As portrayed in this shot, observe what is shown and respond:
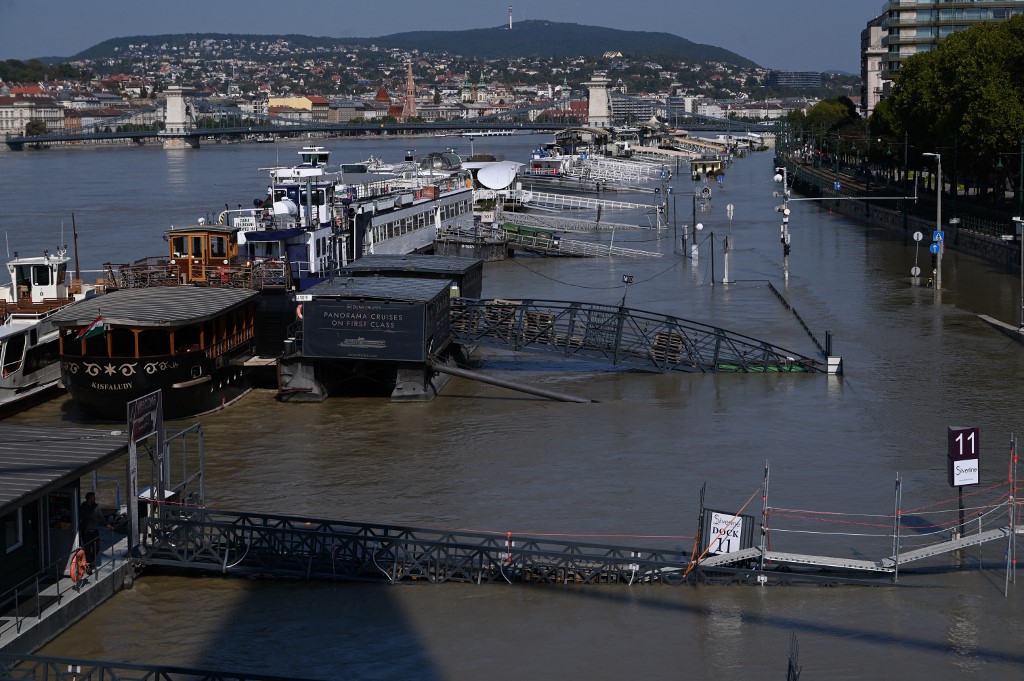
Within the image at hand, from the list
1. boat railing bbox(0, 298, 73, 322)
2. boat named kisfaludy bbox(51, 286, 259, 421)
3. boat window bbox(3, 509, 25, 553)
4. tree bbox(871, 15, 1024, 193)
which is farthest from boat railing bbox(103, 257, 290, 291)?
tree bbox(871, 15, 1024, 193)

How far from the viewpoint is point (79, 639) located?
14.4m

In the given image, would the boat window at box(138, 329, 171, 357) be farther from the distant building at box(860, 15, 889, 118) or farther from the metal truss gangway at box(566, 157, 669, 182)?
the distant building at box(860, 15, 889, 118)

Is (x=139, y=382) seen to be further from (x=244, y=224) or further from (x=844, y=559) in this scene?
(x=844, y=559)

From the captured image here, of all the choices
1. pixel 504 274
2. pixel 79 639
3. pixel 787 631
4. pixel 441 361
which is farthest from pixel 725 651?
pixel 504 274

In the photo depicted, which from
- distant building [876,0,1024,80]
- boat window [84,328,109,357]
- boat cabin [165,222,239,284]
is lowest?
boat window [84,328,109,357]

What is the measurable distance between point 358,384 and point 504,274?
67.9 feet

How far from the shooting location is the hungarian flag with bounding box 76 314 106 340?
23719 millimetres

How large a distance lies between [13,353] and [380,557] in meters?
13.6

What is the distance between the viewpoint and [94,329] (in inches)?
938

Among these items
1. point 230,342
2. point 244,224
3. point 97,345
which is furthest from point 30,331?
point 244,224

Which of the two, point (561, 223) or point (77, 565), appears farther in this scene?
point (561, 223)

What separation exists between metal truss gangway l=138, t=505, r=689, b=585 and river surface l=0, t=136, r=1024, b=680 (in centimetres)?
19

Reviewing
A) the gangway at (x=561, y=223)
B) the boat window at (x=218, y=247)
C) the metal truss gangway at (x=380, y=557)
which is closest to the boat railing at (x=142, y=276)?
the boat window at (x=218, y=247)

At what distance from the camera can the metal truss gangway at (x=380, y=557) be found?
51.9 feet
